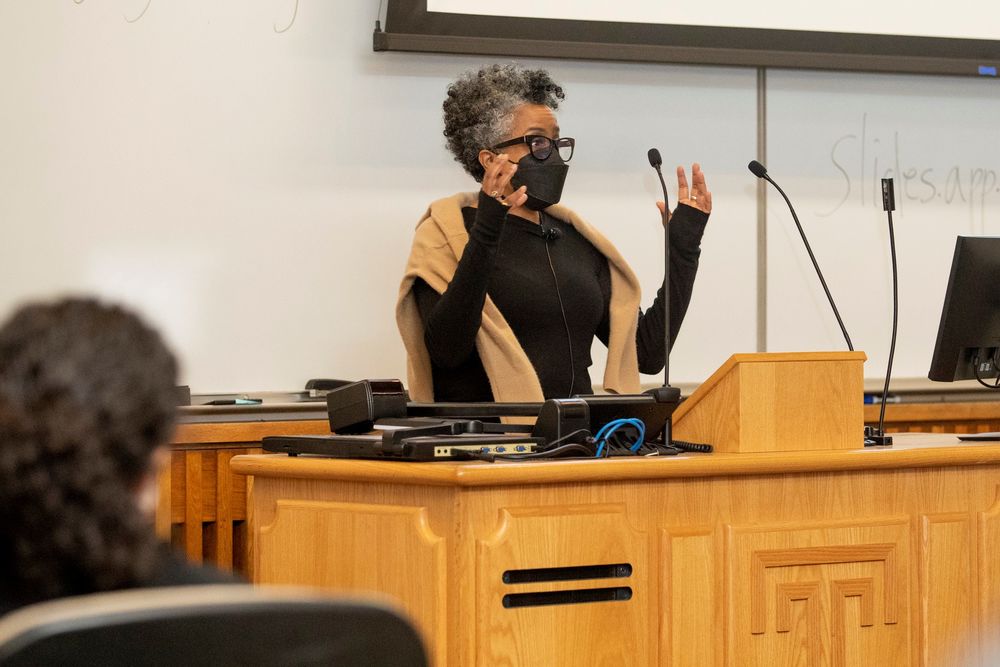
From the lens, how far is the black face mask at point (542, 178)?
2664 millimetres

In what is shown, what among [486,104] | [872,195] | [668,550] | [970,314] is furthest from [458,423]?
[872,195]

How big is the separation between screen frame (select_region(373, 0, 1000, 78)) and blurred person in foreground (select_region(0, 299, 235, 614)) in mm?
2465

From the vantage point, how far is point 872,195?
12.3 feet

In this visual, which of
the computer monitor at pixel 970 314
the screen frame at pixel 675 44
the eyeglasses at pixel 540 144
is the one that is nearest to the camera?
the computer monitor at pixel 970 314

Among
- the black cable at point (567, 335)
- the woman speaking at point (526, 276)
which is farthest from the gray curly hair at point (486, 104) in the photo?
the black cable at point (567, 335)

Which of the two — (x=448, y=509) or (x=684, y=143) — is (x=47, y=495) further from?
(x=684, y=143)

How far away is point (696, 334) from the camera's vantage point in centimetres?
361

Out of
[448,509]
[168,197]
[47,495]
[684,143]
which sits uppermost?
[684,143]

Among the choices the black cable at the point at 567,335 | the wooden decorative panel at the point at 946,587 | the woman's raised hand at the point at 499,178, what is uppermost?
the woman's raised hand at the point at 499,178

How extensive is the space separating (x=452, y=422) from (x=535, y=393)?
546 millimetres

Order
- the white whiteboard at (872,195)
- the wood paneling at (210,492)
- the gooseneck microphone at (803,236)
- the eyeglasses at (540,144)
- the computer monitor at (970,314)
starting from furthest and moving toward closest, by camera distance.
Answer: the white whiteboard at (872,195) → the wood paneling at (210,492) → the eyeglasses at (540,144) → the computer monitor at (970,314) → the gooseneck microphone at (803,236)

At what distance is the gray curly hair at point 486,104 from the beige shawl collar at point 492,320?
12 cm

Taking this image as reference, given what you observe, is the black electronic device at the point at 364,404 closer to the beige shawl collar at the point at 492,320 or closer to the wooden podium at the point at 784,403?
the beige shawl collar at the point at 492,320

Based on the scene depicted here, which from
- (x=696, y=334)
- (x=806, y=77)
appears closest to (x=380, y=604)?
(x=696, y=334)
